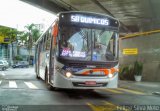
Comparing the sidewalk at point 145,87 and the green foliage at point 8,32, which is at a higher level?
the green foliage at point 8,32

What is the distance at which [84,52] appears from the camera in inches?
556

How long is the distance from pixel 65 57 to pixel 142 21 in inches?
1136

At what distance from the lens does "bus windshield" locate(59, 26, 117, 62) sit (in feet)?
46.2

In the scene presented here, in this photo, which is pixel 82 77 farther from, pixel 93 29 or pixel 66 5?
pixel 66 5

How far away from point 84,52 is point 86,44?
0.35 metres

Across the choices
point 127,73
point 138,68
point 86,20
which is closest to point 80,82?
point 86,20

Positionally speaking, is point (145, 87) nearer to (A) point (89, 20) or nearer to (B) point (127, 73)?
(B) point (127, 73)

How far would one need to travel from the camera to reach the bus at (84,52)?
13961mm

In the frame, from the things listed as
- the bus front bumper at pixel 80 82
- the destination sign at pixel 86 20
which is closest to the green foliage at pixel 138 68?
the destination sign at pixel 86 20

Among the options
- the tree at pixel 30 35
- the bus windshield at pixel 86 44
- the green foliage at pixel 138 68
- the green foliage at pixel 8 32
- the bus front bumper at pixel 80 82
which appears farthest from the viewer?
the tree at pixel 30 35

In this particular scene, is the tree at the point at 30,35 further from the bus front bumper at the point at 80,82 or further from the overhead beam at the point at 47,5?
the bus front bumper at the point at 80,82

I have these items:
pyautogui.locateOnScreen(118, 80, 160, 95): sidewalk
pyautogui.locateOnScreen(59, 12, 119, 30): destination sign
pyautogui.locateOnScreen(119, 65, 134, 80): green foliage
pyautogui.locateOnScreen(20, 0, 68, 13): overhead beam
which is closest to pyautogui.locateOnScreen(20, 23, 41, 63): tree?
pyautogui.locateOnScreen(20, 0, 68, 13): overhead beam

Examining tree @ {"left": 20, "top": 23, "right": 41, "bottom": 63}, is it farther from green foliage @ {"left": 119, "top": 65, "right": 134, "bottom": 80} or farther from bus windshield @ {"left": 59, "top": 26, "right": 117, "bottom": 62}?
bus windshield @ {"left": 59, "top": 26, "right": 117, "bottom": 62}

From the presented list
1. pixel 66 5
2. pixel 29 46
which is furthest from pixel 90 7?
pixel 29 46
